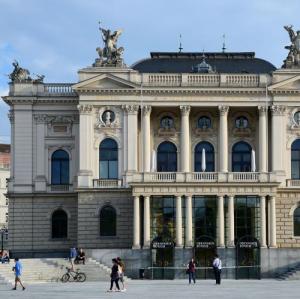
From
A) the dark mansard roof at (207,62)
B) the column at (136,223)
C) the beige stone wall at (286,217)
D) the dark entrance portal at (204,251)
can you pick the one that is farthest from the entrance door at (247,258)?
the dark mansard roof at (207,62)

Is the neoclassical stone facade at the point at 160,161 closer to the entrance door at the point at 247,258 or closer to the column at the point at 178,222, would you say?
the column at the point at 178,222

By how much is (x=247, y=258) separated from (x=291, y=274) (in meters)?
4.85

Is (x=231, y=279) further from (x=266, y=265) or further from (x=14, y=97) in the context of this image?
(x=14, y=97)

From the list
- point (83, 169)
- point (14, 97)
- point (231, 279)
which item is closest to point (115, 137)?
point (83, 169)

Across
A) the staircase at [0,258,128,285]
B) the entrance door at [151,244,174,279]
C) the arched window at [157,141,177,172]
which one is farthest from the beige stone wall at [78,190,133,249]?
the staircase at [0,258,128,285]

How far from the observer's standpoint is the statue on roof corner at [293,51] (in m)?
87.0

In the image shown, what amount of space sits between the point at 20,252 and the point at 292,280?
25.8m

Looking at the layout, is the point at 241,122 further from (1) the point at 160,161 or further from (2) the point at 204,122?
(1) the point at 160,161

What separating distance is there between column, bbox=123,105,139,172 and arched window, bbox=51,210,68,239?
8.15 metres

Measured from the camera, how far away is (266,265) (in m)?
79.6

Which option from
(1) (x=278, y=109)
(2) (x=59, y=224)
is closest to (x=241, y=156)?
(1) (x=278, y=109)

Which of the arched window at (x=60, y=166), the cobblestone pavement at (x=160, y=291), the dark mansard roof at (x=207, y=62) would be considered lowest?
the cobblestone pavement at (x=160, y=291)

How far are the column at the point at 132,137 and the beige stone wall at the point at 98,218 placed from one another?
2.52 meters

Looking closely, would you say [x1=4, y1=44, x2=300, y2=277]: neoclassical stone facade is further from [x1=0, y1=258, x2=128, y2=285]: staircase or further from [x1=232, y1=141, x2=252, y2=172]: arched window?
[x1=0, y1=258, x2=128, y2=285]: staircase
